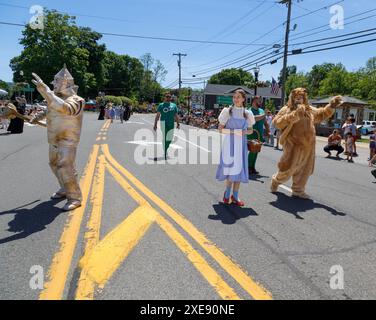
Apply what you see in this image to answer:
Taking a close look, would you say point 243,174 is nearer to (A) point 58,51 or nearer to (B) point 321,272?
(B) point 321,272

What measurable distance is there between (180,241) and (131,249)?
1.91 feet

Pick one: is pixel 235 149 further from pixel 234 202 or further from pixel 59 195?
pixel 59 195

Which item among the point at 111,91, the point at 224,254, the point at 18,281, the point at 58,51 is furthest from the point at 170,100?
the point at 111,91

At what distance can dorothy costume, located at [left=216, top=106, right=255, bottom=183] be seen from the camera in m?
5.84

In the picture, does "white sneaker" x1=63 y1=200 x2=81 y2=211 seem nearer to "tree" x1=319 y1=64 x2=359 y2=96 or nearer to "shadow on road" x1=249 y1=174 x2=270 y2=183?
"shadow on road" x1=249 y1=174 x2=270 y2=183

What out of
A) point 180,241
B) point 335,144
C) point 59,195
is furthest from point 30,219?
point 335,144

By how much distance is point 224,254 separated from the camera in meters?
3.97

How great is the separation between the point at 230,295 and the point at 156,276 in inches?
27.4

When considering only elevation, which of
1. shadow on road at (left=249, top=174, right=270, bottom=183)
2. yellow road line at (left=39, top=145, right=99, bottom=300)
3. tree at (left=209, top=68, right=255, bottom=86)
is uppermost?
tree at (left=209, top=68, right=255, bottom=86)

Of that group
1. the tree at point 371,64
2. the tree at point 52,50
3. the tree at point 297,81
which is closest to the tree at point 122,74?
the tree at point 52,50

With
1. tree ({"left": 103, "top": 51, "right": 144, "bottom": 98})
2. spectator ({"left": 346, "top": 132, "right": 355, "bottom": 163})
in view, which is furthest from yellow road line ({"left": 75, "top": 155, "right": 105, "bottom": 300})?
tree ({"left": 103, "top": 51, "right": 144, "bottom": 98})

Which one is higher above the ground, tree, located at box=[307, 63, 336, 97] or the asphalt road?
tree, located at box=[307, 63, 336, 97]

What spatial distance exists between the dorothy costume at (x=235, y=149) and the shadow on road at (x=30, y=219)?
2.56 meters

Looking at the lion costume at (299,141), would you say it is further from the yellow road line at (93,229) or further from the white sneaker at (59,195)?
the white sneaker at (59,195)
